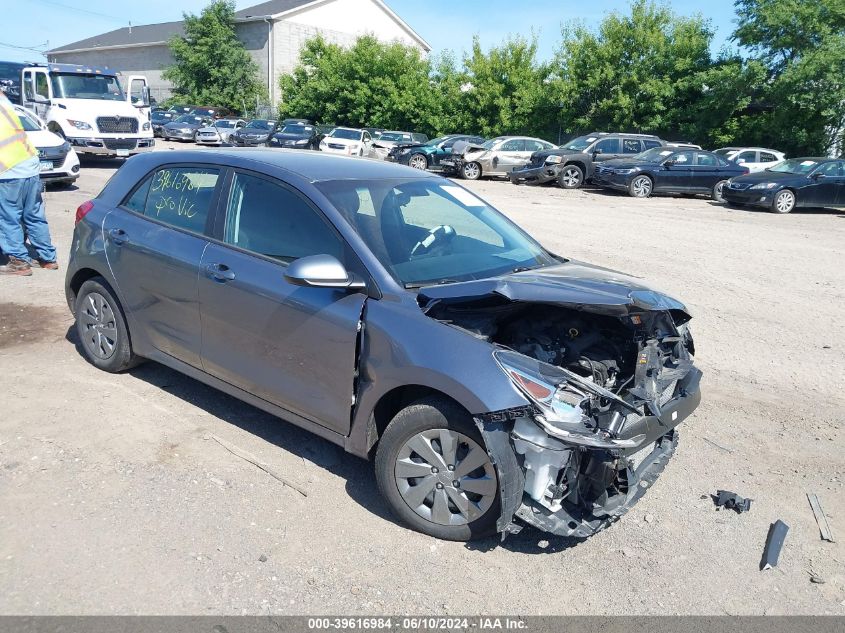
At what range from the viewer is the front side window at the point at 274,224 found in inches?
150

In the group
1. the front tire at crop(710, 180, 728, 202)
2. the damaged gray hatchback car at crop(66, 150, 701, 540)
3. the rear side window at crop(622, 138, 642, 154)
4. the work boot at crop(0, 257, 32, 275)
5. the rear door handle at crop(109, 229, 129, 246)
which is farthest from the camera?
the rear side window at crop(622, 138, 642, 154)

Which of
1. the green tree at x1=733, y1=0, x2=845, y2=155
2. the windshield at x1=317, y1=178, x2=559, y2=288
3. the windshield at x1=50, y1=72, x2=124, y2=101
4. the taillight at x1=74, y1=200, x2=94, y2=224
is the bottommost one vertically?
the taillight at x1=74, y1=200, x2=94, y2=224

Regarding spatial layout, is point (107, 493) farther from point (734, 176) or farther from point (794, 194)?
point (734, 176)

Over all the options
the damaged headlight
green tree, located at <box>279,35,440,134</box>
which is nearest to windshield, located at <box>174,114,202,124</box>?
green tree, located at <box>279,35,440,134</box>

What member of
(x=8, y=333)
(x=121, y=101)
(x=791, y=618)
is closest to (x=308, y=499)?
(x=791, y=618)

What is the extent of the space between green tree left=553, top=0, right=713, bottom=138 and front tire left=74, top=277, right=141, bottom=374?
29385mm

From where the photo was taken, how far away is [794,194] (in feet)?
60.0

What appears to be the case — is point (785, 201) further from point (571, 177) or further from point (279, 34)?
point (279, 34)

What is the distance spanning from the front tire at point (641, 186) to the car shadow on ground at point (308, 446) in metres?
17.7

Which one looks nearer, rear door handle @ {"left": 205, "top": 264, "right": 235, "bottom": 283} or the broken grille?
rear door handle @ {"left": 205, "top": 264, "right": 235, "bottom": 283}

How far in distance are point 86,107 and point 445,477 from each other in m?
19.3

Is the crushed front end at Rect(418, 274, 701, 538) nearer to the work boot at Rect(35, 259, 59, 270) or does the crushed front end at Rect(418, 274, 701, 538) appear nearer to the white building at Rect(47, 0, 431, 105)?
the work boot at Rect(35, 259, 59, 270)

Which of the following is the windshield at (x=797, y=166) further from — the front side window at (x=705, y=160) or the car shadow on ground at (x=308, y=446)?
the car shadow on ground at (x=308, y=446)

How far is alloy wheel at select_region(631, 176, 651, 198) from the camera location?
20406 millimetres
